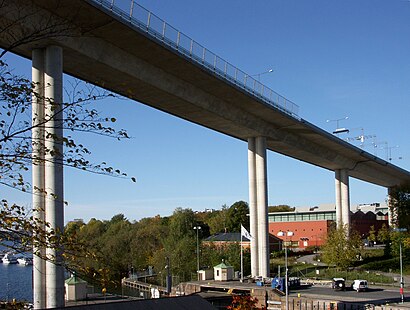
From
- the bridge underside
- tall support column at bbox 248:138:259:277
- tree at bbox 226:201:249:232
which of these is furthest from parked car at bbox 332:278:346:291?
tree at bbox 226:201:249:232

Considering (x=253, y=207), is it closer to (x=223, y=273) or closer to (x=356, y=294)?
(x=223, y=273)

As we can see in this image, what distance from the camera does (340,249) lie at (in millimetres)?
71812

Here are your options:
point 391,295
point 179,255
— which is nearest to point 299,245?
point 179,255

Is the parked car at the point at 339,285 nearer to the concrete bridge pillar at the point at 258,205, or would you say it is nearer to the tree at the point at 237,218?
the concrete bridge pillar at the point at 258,205

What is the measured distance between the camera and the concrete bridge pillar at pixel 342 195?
86938 millimetres

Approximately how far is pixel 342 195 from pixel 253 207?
33.0m

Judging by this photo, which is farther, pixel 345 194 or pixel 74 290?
pixel 345 194

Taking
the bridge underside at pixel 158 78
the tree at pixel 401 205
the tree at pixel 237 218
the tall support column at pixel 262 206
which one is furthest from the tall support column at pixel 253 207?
the tree at pixel 237 218

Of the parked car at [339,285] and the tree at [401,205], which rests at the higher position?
the tree at [401,205]

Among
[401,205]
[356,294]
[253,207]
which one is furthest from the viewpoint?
[401,205]

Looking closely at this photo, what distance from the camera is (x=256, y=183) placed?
60.2m

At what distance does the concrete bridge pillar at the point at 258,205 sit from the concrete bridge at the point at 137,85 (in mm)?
109

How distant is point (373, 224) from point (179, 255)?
75275mm

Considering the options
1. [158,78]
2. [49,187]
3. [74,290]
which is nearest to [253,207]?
[74,290]
